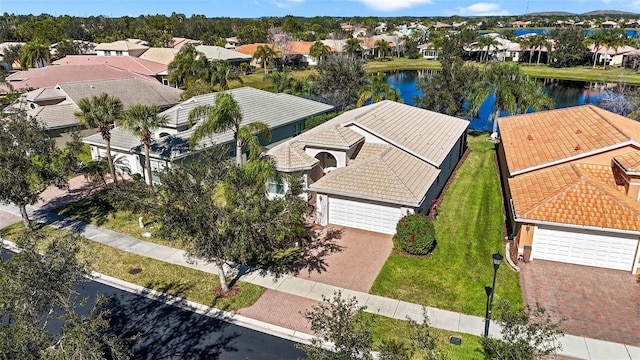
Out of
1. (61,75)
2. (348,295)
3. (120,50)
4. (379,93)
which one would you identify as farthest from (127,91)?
(120,50)

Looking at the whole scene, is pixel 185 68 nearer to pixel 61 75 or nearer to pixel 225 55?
pixel 61 75

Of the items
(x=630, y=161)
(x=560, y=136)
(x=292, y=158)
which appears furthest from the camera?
(x=560, y=136)

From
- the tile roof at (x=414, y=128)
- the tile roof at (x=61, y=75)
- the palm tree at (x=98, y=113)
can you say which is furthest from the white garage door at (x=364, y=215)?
the tile roof at (x=61, y=75)

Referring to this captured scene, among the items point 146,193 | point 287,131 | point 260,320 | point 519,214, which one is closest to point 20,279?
point 146,193

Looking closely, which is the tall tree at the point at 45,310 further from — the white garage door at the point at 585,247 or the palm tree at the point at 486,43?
the palm tree at the point at 486,43

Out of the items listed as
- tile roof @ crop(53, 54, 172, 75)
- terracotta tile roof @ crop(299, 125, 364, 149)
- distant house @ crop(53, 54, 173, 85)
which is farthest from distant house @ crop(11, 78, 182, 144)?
tile roof @ crop(53, 54, 172, 75)

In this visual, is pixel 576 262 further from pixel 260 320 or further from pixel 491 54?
pixel 491 54

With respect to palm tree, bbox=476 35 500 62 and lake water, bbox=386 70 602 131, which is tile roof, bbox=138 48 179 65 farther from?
palm tree, bbox=476 35 500 62
